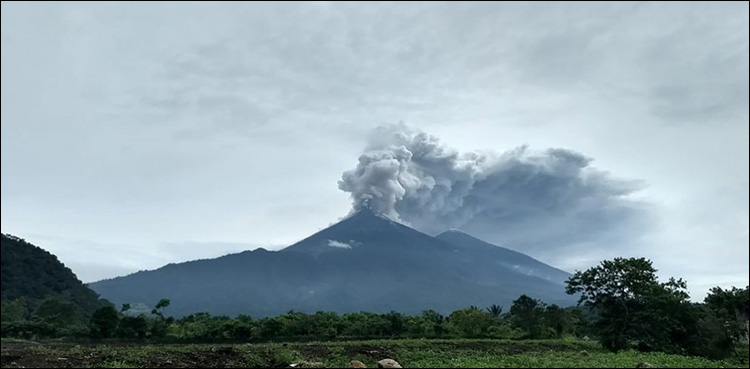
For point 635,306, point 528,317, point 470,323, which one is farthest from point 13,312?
point 635,306

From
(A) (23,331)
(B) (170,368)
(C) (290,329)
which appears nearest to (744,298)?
(C) (290,329)

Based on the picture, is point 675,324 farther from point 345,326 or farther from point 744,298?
point 345,326

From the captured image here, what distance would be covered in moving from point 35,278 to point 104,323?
4641cm

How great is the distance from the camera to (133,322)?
4444 cm

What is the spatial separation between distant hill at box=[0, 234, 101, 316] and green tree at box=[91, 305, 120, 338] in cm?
3500

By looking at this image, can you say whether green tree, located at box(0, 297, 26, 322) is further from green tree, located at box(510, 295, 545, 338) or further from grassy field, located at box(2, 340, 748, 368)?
green tree, located at box(510, 295, 545, 338)

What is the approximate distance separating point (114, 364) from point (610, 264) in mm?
23932

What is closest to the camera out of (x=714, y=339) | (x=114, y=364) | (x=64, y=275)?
(x=114, y=364)

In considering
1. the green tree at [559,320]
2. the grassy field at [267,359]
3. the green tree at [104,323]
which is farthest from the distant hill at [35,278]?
the grassy field at [267,359]

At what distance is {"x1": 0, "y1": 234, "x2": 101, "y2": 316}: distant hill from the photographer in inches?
2972

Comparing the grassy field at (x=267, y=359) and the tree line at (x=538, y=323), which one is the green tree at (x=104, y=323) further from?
the grassy field at (x=267, y=359)

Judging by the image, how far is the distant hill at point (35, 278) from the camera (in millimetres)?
75500

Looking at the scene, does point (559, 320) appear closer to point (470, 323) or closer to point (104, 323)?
point (470, 323)

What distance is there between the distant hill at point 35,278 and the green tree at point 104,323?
35001 mm
